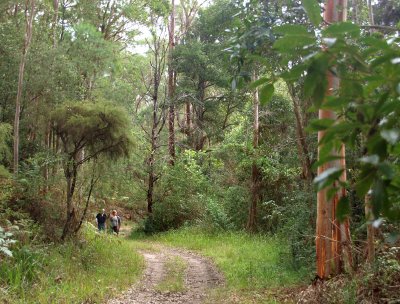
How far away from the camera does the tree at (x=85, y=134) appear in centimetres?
1173

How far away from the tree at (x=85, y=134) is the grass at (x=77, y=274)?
3.48 feet

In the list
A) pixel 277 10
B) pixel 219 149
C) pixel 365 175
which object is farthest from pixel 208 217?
pixel 365 175

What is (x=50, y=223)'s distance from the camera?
11.9 metres

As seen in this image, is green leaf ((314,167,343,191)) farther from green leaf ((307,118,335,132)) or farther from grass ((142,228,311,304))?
grass ((142,228,311,304))

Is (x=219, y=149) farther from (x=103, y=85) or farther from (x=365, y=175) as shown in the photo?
(x=365, y=175)

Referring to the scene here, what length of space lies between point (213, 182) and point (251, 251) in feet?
31.3

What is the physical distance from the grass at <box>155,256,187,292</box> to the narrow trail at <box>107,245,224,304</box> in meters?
0.10

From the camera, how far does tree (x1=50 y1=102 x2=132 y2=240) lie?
38.5 ft

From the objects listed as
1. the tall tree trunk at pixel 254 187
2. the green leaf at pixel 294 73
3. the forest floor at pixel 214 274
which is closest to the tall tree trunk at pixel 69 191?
the forest floor at pixel 214 274

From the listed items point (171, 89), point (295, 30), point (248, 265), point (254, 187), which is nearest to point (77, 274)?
point (248, 265)

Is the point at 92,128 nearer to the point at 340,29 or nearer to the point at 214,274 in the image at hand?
the point at 214,274

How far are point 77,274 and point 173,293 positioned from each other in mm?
2203

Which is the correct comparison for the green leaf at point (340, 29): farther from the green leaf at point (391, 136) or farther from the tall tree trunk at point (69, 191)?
the tall tree trunk at point (69, 191)

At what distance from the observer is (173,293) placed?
9.42 metres
